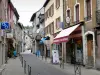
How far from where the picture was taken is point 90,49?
83.1 ft

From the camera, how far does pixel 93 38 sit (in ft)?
78.3

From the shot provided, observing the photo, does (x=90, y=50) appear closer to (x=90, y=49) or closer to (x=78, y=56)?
(x=90, y=49)

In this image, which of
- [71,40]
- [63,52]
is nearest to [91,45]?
[71,40]

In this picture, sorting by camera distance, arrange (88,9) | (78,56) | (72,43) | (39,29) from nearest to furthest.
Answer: (88,9) < (78,56) < (72,43) < (39,29)

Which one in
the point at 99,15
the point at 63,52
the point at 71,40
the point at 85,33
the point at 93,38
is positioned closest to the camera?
the point at 99,15

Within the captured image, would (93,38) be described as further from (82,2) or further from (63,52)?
(63,52)

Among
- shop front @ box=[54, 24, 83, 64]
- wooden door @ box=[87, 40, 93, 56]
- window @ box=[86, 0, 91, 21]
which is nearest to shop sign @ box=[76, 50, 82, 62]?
shop front @ box=[54, 24, 83, 64]

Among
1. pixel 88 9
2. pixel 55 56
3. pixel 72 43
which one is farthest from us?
pixel 72 43

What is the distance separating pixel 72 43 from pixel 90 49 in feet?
23.6

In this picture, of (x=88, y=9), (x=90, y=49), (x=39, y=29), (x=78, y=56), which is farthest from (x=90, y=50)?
(x=39, y=29)

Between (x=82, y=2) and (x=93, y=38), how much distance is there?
489 centimetres

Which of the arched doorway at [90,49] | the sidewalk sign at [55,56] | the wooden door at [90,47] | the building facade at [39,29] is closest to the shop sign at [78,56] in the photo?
the sidewalk sign at [55,56]

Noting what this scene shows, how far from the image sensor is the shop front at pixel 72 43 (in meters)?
27.9

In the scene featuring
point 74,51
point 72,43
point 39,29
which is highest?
point 39,29
